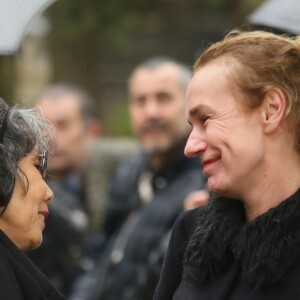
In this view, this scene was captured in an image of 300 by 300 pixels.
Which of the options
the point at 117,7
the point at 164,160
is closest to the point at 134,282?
the point at 164,160

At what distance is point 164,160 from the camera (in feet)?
19.7

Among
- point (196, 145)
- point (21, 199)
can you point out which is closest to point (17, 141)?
point (21, 199)

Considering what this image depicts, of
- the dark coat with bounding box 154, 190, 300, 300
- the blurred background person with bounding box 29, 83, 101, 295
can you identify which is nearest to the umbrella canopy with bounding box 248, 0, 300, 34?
the dark coat with bounding box 154, 190, 300, 300

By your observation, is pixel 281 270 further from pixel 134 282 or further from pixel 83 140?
pixel 83 140

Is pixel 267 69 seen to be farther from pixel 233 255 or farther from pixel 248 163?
pixel 233 255

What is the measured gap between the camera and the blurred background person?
21.7 ft

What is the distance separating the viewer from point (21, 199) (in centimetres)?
343

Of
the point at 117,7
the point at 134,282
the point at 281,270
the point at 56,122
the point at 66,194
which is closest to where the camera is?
the point at 281,270

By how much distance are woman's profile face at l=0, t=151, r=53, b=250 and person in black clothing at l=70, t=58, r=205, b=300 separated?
5.86 feet

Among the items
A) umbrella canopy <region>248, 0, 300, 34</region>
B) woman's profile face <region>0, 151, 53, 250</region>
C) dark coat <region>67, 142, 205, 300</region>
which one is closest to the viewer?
woman's profile face <region>0, 151, 53, 250</region>

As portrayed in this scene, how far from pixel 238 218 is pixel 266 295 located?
0.30 m

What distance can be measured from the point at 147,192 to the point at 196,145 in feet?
9.04

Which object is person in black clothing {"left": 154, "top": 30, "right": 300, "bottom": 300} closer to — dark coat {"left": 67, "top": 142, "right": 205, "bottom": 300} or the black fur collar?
the black fur collar

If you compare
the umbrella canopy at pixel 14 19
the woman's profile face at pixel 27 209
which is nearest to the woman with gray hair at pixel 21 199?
the woman's profile face at pixel 27 209
